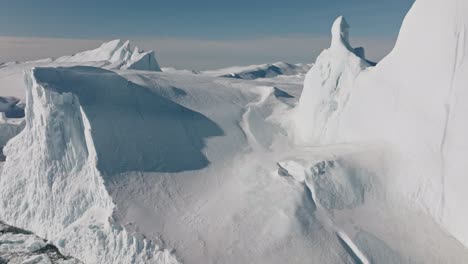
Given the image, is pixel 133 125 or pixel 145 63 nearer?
pixel 133 125

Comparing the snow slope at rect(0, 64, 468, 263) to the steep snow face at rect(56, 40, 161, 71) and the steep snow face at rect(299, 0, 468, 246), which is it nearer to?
the steep snow face at rect(299, 0, 468, 246)

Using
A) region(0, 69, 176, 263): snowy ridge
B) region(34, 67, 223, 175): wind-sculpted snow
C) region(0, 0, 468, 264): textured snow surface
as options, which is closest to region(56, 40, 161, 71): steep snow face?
region(34, 67, 223, 175): wind-sculpted snow

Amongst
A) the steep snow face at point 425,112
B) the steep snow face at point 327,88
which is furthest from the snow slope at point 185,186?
the steep snow face at point 327,88

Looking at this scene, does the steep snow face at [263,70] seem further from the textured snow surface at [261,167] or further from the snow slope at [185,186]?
the snow slope at [185,186]

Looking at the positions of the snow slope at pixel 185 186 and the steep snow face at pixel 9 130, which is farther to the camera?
the steep snow face at pixel 9 130

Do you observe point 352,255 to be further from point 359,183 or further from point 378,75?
point 378,75

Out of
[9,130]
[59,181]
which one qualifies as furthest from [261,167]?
[9,130]

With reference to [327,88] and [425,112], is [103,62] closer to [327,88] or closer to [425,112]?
[327,88]
